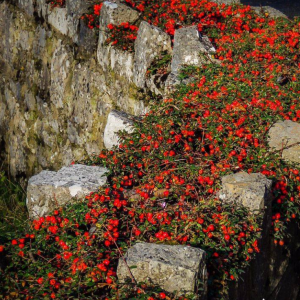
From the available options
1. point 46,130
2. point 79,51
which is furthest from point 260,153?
point 46,130

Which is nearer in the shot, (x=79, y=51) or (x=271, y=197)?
(x=271, y=197)

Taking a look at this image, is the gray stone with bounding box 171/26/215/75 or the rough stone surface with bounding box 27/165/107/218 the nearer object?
the rough stone surface with bounding box 27/165/107/218

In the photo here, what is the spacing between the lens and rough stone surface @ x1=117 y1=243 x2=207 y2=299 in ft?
6.69

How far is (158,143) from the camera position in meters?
3.13

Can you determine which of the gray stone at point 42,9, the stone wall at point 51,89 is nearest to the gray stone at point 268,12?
the stone wall at point 51,89

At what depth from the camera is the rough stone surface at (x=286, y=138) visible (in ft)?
10.3

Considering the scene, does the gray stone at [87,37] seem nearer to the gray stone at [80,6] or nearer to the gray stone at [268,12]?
the gray stone at [80,6]

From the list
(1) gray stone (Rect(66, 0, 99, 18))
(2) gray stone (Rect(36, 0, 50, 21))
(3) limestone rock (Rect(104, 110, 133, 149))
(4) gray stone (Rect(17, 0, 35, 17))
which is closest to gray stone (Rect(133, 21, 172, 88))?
(3) limestone rock (Rect(104, 110, 133, 149))

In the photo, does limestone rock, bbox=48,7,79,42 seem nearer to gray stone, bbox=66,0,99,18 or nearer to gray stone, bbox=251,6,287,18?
gray stone, bbox=66,0,99,18

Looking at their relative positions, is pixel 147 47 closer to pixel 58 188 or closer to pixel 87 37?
pixel 87 37

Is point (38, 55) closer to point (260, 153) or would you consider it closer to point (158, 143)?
point (158, 143)

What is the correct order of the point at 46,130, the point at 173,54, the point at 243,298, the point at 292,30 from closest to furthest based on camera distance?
the point at 243,298 → the point at 173,54 → the point at 292,30 → the point at 46,130

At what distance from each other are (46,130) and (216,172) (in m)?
3.31

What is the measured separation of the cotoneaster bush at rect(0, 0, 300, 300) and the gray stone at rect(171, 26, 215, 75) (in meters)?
0.11
